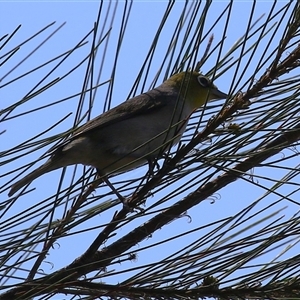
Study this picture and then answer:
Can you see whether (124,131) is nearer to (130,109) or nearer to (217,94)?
(130,109)

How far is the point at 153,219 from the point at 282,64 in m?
0.78

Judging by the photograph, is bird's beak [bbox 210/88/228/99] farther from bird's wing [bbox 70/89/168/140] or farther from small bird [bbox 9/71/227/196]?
bird's wing [bbox 70/89/168/140]

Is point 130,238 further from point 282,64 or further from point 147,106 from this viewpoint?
point 147,106

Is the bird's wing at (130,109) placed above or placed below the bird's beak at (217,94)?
above

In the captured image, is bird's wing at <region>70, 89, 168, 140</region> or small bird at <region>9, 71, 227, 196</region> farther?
bird's wing at <region>70, 89, 168, 140</region>

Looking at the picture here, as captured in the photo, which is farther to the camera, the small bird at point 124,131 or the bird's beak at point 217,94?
the bird's beak at point 217,94

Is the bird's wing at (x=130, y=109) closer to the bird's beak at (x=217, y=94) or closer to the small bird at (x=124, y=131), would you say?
the small bird at (x=124, y=131)

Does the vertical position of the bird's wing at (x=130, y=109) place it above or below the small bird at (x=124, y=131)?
above

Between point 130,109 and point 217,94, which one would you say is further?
point 130,109

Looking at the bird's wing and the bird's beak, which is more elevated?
the bird's wing

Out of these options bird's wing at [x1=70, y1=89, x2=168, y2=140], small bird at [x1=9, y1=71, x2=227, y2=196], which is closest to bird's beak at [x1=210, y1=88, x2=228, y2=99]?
small bird at [x1=9, y1=71, x2=227, y2=196]

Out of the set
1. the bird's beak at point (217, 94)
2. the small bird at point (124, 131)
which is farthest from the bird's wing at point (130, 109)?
the bird's beak at point (217, 94)

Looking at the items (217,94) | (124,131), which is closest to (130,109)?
(124,131)

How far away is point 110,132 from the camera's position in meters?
4.10
